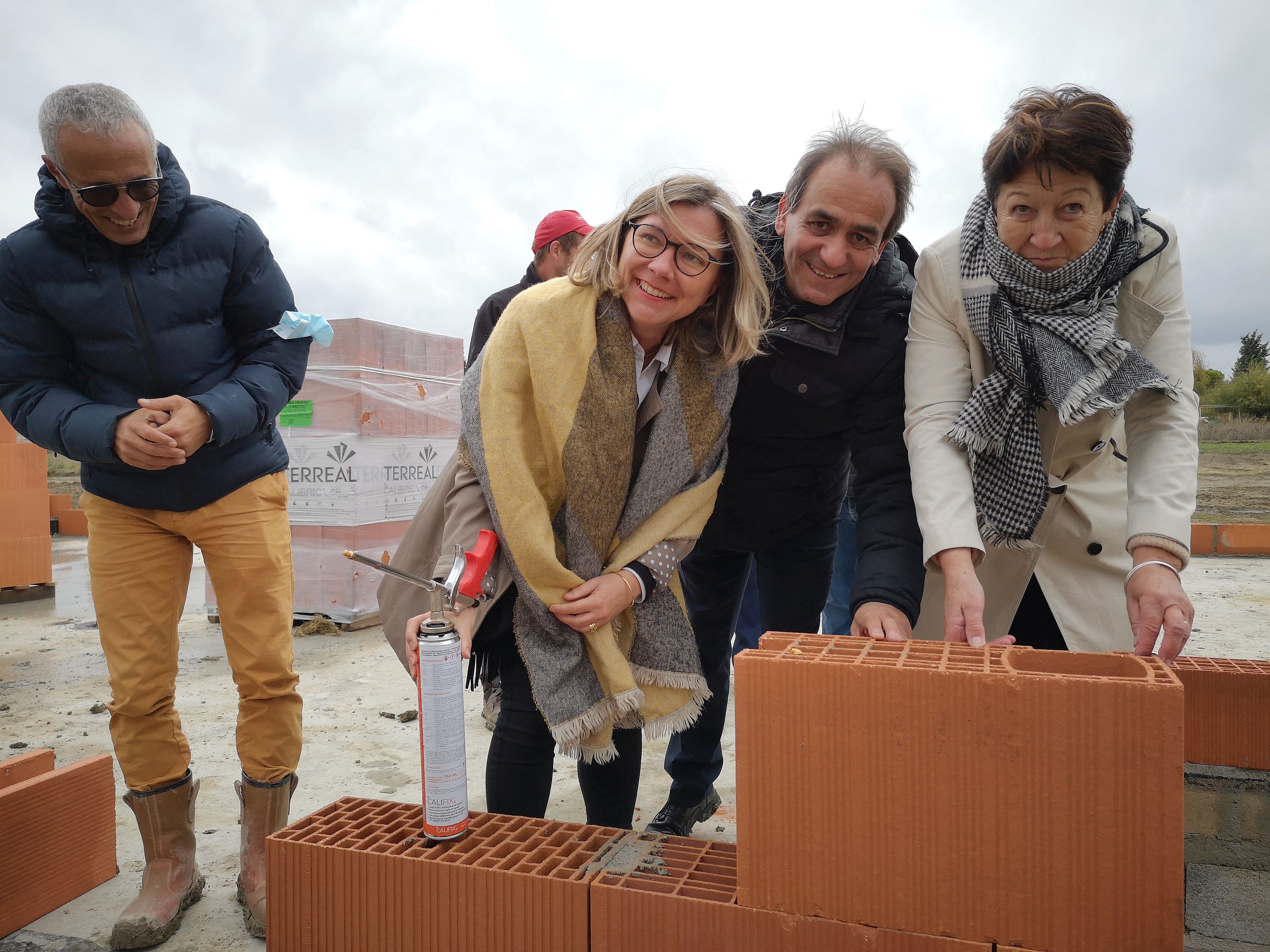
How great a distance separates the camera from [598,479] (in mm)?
1824

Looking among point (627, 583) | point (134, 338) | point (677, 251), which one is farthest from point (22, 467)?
point (677, 251)

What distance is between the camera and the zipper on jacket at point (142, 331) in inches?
78.1

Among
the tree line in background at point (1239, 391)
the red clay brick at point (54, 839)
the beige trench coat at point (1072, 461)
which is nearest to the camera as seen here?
the beige trench coat at point (1072, 461)

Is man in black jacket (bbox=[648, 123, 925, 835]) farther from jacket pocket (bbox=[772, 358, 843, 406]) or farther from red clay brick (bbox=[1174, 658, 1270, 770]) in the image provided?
red clay brick (bbox=[1174, 658, 1270, 770])

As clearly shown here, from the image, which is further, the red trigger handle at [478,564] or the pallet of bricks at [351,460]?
the pallet of bricks at [351,460]

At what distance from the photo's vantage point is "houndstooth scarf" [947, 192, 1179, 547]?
1716mm

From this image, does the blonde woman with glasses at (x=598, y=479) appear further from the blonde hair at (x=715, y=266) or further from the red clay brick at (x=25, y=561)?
the red clay brick at (x=25, y=561)

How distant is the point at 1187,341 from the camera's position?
1.83 m

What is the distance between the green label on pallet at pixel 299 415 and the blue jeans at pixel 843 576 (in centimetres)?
338

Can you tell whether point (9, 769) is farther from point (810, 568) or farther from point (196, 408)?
point (810, 568)

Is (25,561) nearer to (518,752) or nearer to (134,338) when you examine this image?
(134,338)

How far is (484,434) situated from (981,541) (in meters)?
1.05

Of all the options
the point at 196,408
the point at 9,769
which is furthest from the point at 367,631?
the point at 196,408

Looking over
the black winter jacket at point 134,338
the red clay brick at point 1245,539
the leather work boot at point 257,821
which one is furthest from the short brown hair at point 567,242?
the red clay brick at point 1245,539
